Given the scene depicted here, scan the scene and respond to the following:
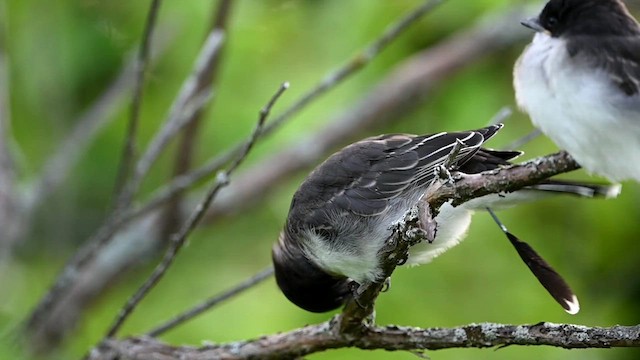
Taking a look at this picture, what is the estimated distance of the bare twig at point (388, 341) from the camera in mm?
1488

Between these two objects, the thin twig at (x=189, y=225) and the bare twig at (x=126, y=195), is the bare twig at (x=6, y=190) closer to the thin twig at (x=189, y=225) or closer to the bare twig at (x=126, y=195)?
the bare twig at (x=126, y=195)

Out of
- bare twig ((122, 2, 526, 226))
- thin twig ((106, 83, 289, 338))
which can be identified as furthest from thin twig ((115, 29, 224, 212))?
bare twig ((122, 2, 526, 226))

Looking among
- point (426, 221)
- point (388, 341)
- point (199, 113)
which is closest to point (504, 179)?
point (426, 221)

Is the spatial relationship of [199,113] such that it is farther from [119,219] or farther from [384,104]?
[384,104]

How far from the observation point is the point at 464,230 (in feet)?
6.60

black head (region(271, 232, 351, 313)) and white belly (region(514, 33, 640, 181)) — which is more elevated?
black head (region(271, 232, 351, 313))

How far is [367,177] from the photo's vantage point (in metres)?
2.04

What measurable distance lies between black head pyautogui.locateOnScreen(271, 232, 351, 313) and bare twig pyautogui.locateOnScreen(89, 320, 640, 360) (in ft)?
0.84

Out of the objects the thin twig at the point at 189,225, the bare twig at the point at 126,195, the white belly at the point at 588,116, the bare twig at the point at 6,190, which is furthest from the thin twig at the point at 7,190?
the white belly at the point at 588,116

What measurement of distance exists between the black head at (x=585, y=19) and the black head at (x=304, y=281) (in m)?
0.83

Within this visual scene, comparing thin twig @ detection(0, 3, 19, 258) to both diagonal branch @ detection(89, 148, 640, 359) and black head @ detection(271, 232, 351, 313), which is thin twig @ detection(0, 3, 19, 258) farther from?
black head @ detection(271, 232, 351, 313)

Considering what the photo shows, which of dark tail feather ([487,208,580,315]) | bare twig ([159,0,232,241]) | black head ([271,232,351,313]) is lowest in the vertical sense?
dark tail feather ([487,208,580,315])

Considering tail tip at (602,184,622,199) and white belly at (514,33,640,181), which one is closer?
white belly at (514,33,640,181)

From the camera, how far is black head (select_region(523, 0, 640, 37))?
4.75ft
